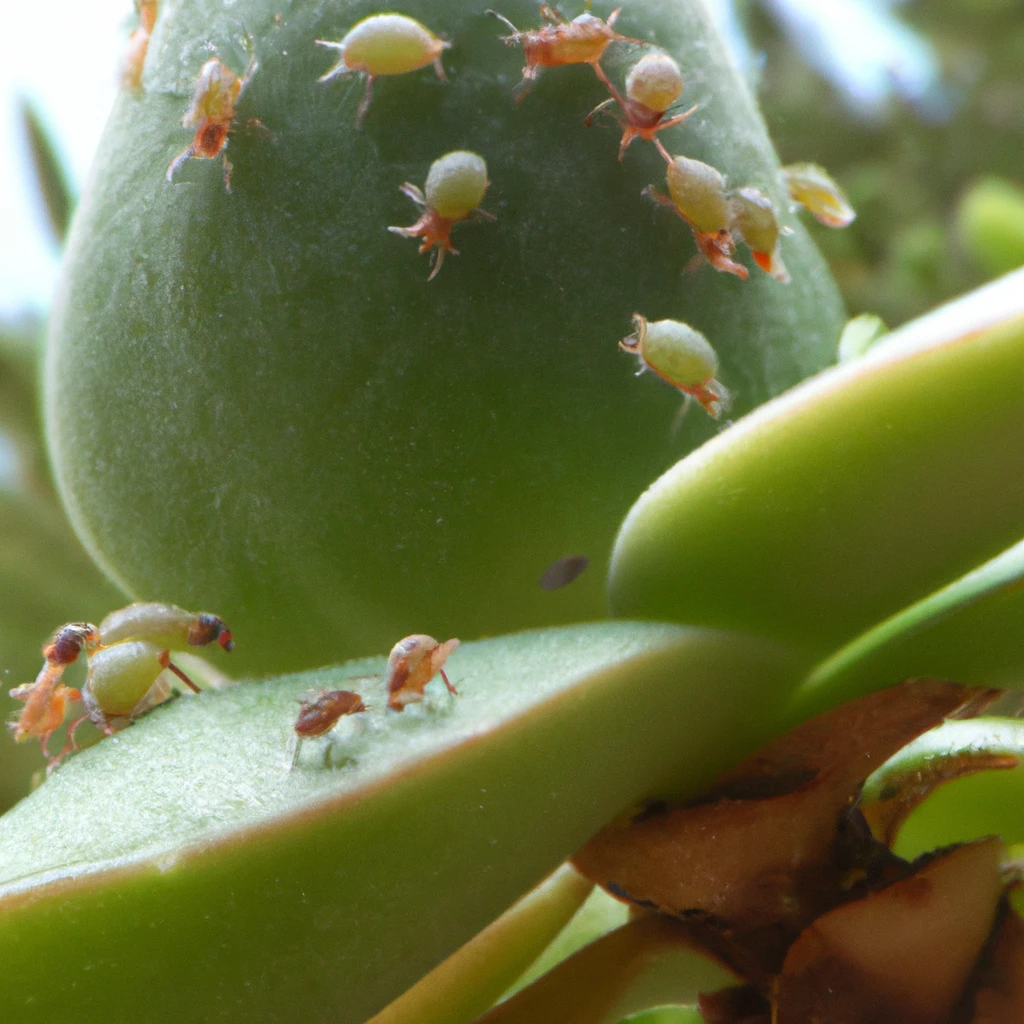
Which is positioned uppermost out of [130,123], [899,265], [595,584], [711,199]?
[130,123]

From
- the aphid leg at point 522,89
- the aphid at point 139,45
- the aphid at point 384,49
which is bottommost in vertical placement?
→ the aphid leg at point 522,89

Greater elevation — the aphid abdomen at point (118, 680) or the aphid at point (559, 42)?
the aphid at point (559, 42)

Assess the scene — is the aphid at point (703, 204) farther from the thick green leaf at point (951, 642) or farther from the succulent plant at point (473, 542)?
the thick green leaf at point (951, 642)

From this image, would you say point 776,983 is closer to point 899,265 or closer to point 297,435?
point 297,435

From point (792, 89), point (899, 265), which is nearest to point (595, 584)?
point (899, 265)

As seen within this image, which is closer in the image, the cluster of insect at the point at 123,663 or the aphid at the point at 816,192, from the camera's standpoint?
the cluster of insect at the point at 123,663

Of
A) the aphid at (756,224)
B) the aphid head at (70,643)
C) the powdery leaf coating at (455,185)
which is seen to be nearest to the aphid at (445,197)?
the powdery leaf coating at (455,185)

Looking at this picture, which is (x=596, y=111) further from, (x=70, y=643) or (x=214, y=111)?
(x=70, y=643)

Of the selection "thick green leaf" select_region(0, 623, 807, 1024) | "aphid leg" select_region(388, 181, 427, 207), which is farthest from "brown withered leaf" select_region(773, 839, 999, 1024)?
"aphid leg" select_region(388, 181, 427, 207)
